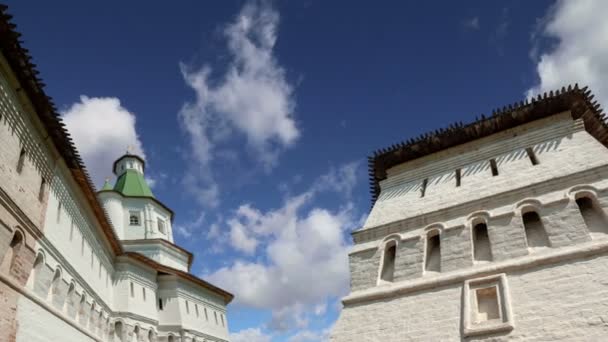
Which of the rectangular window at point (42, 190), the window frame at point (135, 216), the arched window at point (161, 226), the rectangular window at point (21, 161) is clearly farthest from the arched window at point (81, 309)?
the arched window at point (161, 226)

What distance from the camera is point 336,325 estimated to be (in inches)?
498

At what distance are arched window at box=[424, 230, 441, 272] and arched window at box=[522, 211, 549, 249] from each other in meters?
2.22

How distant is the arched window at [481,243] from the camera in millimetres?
11898

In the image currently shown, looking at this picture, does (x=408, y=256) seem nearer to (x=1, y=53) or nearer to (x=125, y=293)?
(x=1, y=53)

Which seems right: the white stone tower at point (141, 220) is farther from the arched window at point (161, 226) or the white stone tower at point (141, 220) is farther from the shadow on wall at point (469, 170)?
the shadow on wall at point (469, 170)

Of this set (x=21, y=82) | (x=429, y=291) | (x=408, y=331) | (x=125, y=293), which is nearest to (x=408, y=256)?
(x=429, y=291)

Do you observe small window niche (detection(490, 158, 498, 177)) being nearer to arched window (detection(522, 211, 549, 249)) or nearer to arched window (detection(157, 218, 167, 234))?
arched window (detection(522, 211, 549, 249))

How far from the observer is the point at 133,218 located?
104ft

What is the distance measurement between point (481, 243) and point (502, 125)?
175 inches

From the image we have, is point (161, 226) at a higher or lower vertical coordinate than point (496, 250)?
higher

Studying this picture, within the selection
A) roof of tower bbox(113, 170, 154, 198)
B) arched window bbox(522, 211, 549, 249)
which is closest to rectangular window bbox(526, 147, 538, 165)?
arched window bbox(522, 211, 549, 249)

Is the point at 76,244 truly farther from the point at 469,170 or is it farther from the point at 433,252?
the point at 469,170

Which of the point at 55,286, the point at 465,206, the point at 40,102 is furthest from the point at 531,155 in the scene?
the point at 55,286

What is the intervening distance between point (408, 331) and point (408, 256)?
2.39 m
